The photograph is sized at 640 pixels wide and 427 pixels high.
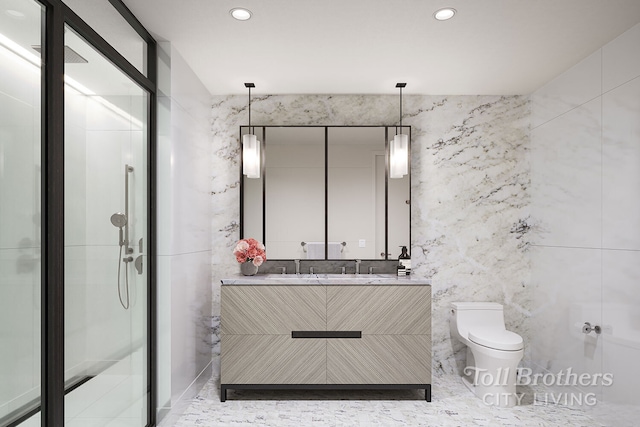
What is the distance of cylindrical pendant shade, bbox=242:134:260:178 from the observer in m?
3.47

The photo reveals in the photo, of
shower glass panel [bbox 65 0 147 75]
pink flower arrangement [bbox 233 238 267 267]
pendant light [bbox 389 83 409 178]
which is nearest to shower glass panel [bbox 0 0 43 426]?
shower glass panel [bbox 65 0 147 75]

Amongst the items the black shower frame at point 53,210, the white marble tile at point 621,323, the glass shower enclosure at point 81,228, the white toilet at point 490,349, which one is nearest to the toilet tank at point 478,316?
the white toilet at point 490,349

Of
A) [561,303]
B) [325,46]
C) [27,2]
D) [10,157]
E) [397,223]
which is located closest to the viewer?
[10,157]

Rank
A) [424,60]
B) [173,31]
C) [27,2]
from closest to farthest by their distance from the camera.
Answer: [27,2] < [173,31] < [424,60]

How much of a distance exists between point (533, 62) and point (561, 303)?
176 cm

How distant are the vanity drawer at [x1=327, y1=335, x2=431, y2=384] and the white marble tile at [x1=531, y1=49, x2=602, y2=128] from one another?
1.99 metres

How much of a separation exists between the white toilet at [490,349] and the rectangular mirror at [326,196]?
78cm

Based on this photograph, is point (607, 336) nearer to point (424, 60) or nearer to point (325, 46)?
point (424, 60)

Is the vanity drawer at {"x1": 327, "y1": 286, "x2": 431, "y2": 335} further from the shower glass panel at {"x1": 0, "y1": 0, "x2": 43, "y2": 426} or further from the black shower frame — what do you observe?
the shower glass panel at {"x1": 0, "y1": 0, "x2": 43, "y2": 426}

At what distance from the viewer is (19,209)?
1475 millimetres

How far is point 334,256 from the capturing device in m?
3.61

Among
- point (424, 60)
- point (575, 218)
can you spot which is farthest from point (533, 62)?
point (575, 218)

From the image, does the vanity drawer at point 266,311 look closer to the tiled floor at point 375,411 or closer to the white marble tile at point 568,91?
the tiled floor at point 375,411

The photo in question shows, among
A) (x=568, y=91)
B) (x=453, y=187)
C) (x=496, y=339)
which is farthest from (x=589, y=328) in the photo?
(x=568, y=91)
